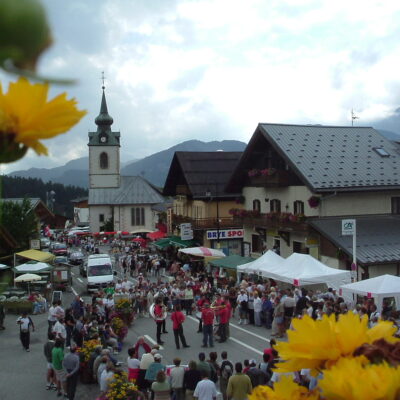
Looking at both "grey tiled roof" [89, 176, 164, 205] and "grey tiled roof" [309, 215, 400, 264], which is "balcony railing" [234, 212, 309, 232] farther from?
"grey tiled roof" [89, 176, 164, 205]

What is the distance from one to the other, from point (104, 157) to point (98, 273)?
2561 inches

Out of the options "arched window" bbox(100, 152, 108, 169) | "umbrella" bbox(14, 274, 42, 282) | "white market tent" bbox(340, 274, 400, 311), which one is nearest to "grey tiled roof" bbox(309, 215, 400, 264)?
"white market tent" bbox(340, 274, 400, 311)

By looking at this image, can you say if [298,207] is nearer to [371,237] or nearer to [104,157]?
[371,237]

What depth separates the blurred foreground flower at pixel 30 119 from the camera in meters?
0.75

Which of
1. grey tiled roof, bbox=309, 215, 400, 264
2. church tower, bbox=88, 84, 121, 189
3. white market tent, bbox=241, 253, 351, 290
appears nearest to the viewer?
white market tent, bbox=241, 253, 351, 290

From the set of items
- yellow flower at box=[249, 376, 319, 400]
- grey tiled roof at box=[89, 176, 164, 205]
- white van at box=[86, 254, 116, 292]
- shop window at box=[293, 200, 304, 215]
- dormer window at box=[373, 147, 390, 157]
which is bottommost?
white van at box=[86, 254, 116, 292]

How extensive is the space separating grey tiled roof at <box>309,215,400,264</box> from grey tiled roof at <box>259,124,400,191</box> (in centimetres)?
166

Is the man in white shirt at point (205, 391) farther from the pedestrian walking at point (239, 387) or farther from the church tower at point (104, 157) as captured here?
the church tower at point (104, 157)

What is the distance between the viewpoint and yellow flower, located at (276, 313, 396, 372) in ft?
3.85

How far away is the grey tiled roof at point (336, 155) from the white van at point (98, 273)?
37.5 feet

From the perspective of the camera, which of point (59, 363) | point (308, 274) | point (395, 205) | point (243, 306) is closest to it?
point (59, 363)

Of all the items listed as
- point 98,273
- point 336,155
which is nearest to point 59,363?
point 98,273

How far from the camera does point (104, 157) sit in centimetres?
9188

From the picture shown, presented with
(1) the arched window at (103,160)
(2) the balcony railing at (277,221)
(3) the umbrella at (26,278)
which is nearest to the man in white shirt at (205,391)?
(3) the umbrella at (26,278)
